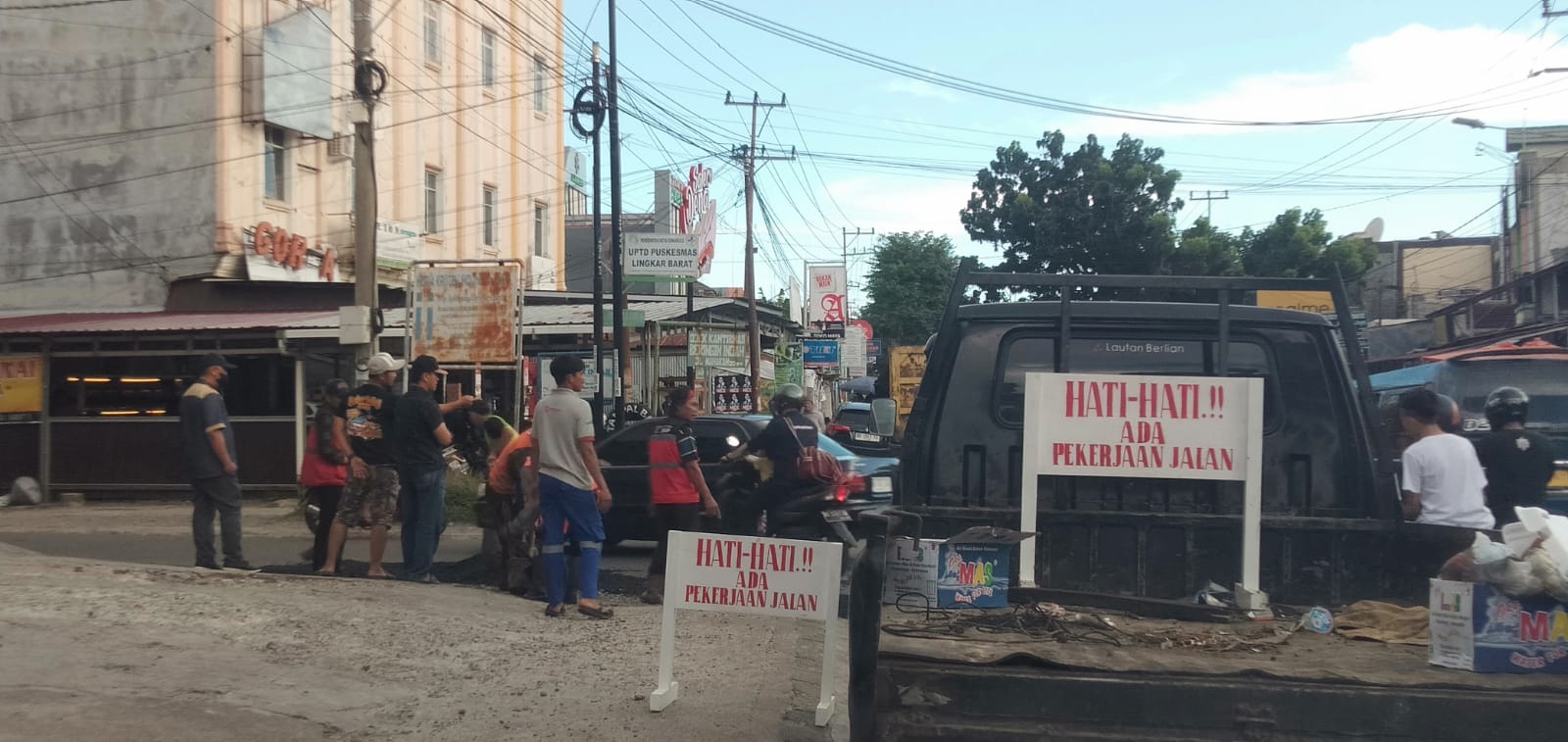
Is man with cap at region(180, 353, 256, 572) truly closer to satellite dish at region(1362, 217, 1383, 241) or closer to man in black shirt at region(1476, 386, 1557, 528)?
man in black shirt at region(1476, 386, 1557, 528)

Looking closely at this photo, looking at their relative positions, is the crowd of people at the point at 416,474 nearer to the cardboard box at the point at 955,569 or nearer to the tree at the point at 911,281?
the cardboard box at the point at 955,569

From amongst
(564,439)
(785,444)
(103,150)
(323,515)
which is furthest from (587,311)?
(564,439)

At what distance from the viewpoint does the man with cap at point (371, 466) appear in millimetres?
9914

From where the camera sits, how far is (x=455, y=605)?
28.8ft

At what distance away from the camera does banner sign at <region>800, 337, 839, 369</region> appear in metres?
35.4

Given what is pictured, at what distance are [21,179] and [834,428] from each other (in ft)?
48.6

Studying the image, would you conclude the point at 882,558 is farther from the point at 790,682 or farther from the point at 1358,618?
the point at 790,682

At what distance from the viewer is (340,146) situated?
24266 mm

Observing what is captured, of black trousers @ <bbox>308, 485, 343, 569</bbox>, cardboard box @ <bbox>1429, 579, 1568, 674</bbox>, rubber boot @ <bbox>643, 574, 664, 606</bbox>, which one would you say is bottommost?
rubber boot @ <bbox>643, 574, 664, 606</bbox>

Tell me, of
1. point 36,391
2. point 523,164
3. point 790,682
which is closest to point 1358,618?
point 790,682

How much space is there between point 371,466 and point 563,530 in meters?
2.34

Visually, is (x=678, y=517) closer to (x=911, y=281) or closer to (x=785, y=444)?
(x=785, y=444)

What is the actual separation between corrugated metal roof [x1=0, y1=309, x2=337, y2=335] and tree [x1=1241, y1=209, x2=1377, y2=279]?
24008 mm

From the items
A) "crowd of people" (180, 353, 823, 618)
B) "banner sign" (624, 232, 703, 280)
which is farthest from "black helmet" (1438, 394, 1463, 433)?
"banner sign" (624, 232, 703, 280)
